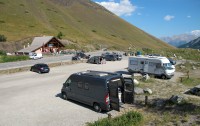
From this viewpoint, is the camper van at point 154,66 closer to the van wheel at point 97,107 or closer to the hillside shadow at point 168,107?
the hillside shadow at point 168,107

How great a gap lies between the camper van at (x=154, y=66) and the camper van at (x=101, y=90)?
54.5 ft

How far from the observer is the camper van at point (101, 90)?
18.1 meters

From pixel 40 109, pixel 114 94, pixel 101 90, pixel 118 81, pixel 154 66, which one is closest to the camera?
pixel 114 94

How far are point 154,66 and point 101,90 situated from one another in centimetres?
1880

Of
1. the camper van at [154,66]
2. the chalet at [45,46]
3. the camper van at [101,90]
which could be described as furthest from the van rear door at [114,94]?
the chalet at [45,46]

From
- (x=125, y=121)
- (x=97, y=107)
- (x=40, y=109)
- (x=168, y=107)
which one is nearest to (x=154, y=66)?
(x=168, y=107)

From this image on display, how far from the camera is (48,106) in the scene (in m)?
20.8

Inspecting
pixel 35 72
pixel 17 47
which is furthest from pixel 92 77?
pixel 17 47

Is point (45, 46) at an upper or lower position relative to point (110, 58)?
upper

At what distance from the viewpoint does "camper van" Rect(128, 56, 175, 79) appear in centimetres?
3481

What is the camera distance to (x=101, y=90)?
18.3 meters

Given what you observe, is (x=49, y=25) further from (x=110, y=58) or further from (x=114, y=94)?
(x=114, y=94)

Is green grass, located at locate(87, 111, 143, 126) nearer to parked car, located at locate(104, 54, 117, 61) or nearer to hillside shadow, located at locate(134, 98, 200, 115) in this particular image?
hillside shadow, located at locate(134, 98, 200, 115)

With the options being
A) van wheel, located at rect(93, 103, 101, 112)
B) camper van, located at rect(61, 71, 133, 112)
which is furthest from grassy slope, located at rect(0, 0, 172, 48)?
van wheel, located at rect(93, 103, 101, 112)
